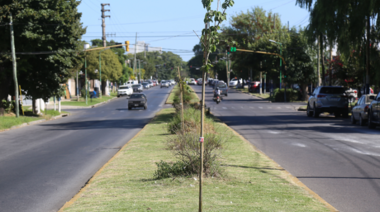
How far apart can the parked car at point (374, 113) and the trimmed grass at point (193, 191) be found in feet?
36.2

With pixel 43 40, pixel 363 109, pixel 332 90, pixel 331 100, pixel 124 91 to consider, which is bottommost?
pixel 124 91

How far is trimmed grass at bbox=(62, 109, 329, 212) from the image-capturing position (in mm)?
6449

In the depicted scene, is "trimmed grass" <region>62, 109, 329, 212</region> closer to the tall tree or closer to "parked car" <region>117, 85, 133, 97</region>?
the tall tree

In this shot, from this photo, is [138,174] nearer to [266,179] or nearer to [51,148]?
[266,179]

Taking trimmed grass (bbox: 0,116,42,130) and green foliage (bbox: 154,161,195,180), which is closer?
green foliage (bbox: 154,161,195,180)

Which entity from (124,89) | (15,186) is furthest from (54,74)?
(124,89)

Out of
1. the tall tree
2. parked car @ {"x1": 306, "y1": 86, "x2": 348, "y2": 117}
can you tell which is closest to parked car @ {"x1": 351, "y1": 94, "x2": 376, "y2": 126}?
parked car @ {"x1": 306, "y1": 86, "x2": 348, "y2": 117}

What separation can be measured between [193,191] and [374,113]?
1521 centimetres

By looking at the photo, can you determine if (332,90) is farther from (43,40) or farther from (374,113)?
(43,40)

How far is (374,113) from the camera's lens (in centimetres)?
2005

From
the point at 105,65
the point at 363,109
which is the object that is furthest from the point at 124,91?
the point at 363,109

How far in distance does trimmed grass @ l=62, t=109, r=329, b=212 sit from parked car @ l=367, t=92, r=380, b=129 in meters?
11.0

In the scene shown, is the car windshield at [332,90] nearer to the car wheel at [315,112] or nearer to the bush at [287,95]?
the car wheel at [315,112]

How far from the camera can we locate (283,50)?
54219 mm
